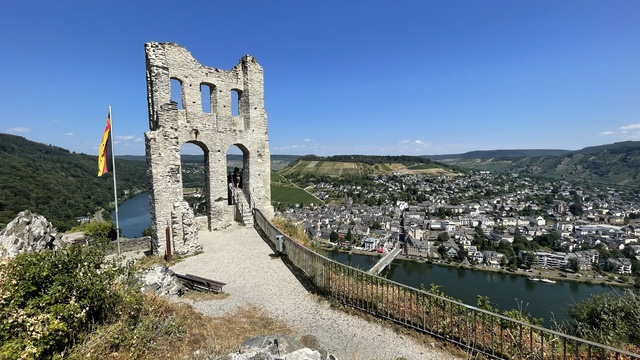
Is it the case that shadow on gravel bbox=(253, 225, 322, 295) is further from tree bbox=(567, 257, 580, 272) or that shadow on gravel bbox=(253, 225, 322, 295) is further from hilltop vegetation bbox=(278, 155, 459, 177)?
hilltop vegetation bbox=(278, 155, 459, 177)

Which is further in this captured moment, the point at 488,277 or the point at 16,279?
the point at 488,277

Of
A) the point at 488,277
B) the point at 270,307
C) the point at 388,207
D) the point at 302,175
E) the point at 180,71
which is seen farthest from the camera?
the point at 302,175

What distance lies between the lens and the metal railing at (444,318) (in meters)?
4.89

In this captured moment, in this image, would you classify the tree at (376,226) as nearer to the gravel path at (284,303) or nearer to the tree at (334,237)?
the tree at (334,237)

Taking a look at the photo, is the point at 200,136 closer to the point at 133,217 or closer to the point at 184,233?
the point at 184,233

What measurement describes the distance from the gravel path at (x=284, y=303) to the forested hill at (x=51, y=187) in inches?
1094

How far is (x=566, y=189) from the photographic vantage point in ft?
480

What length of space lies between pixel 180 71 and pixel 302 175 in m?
147

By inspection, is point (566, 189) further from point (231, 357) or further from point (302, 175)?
point (231, 357)

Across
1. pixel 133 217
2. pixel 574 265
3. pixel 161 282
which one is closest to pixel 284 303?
pixel 161 282

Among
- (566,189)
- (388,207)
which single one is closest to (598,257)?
(388,207)

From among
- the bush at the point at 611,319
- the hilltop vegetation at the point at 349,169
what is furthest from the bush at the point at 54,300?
the hilltop vegetation at the point at 349,169

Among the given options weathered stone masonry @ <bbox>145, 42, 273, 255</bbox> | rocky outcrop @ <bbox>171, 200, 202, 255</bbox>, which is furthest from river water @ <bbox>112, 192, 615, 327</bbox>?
rocky outcrop @ <bbox>171, 200, 202, 255</bbox>

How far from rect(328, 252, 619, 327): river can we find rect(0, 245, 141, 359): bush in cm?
2838
